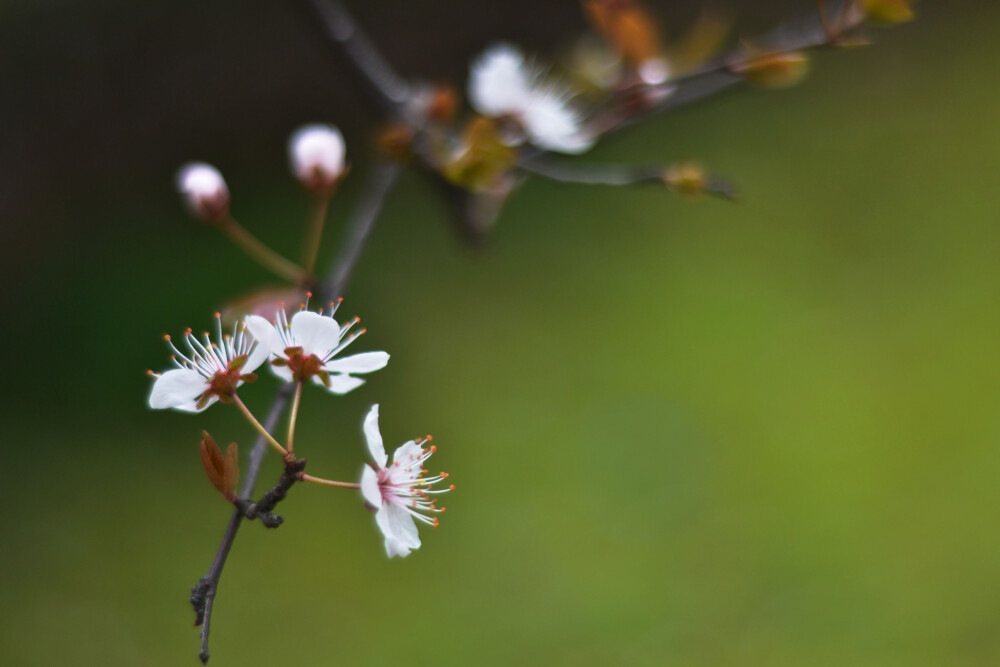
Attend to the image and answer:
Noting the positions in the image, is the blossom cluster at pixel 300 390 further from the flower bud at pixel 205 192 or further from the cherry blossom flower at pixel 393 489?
the flower bud at pixel 205 192

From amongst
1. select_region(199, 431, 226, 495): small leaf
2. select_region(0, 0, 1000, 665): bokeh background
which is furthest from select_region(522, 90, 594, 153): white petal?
select_region(0, 0, 1000, 665): bokeh background

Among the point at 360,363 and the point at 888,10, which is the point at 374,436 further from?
the point at 888,10

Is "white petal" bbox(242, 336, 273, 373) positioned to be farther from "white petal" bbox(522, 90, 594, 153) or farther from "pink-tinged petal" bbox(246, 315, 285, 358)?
"white petal" bbox(522, 90, 594, 153)

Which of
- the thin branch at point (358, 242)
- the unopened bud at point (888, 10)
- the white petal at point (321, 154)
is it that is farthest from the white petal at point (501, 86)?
the unopened bud at point (888, 10)

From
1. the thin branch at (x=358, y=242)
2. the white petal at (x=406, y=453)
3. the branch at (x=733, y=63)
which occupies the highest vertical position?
the branch at (x=733, y=63)

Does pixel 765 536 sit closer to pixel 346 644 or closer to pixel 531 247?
pixel 346 644

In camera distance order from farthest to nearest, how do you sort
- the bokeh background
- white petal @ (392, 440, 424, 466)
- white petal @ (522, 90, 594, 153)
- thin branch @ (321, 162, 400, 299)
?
the bokeh background, white petal @ (522, 90, 594, 153), thin branch @ (321, 162, 400, 299), white petal @ (392, 440, 424, 466)
